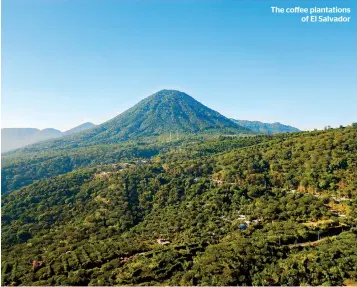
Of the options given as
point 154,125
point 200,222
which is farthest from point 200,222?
point 154,125

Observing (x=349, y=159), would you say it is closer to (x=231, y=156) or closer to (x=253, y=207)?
(x=253, y=207)

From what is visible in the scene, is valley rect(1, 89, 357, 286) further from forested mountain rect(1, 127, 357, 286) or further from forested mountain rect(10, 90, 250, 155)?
forested mountain rect(10, 90, 250, 155)

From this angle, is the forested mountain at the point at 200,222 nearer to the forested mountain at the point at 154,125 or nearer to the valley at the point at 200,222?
the valley at the point at 200,222

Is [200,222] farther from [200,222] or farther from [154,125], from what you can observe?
[154,125]

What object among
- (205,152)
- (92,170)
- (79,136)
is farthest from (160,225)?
(79,136)

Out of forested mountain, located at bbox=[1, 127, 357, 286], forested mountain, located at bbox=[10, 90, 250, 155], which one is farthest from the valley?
forested mountain, located at bbox=[10, 90, 250, 155]

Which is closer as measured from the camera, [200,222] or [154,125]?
[200,222]

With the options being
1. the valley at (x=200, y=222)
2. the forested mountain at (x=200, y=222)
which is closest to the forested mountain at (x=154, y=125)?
the valley at (x=200, y=222)
